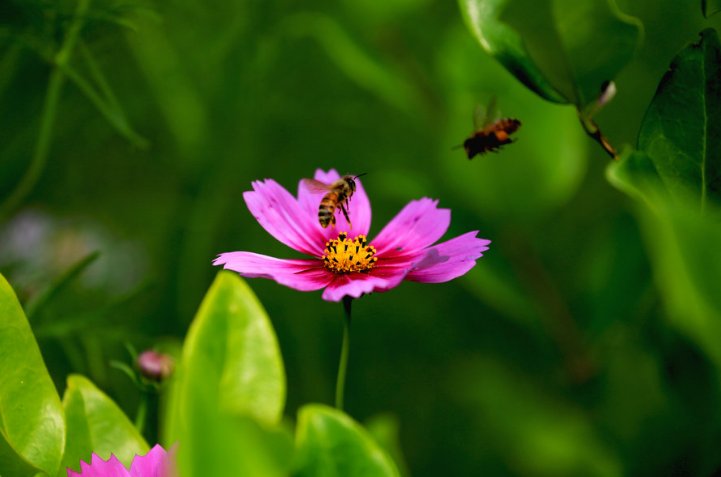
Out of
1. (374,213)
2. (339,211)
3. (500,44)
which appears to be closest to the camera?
(500,44)

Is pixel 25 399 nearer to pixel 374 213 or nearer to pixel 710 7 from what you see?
pixel 710 7

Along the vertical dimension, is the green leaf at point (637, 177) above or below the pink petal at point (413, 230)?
above

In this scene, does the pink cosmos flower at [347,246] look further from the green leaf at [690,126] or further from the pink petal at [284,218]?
the green leaf at [690,126]

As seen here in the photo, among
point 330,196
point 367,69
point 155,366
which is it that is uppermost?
point 367,69

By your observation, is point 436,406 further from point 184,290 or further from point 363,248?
point 363,248

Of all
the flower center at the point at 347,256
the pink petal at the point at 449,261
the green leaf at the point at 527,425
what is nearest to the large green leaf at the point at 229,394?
the pink petal at the point at 449,261

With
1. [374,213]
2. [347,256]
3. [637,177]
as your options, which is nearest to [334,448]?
[637,177]
